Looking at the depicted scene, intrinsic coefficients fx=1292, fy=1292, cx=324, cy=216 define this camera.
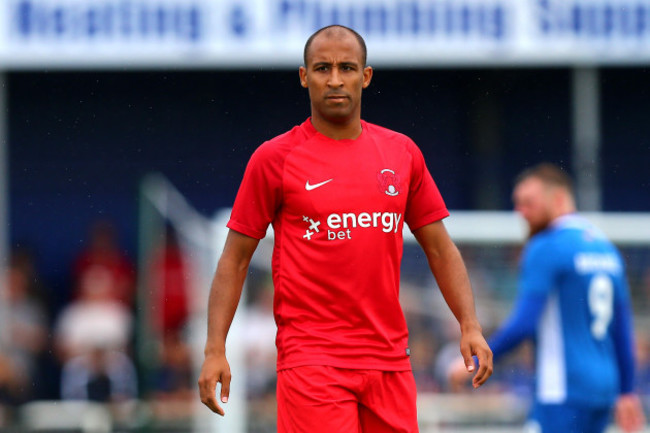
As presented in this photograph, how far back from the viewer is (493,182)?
12.8 metres

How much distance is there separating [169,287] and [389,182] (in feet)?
21.2

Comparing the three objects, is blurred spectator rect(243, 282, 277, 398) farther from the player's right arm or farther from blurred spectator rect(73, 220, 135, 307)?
the player's right arm

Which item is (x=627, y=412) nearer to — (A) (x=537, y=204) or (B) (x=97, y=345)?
(A) (x=537, y=204)

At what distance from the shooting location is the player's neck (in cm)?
457

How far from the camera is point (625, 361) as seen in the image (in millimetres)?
6602

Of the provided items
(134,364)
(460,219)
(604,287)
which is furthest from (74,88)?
(604,287)

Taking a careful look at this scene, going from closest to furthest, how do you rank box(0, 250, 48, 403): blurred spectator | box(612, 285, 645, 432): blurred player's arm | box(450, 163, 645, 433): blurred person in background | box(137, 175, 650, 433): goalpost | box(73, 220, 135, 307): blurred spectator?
1. box(450, 163, 645, 433): blurred person in background
2. box(612, 285, 645, 432): blurred player's arm
3. box(137, 175, 650, 433): goalpost
4. box(0, 250, 48, 403): blurred spectator
5. box(73, 220, 135, 307): blurred spectator

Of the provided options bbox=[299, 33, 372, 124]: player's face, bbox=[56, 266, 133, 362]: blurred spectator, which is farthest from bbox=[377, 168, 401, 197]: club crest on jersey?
bbox=[56, 266, 133, 362]: blurred spectator

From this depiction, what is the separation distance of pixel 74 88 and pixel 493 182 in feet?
14.4

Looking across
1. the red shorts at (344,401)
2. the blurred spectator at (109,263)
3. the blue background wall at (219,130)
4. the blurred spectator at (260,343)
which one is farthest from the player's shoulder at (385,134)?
the blue background wall at (219,130)

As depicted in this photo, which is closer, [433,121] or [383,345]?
[383,345]

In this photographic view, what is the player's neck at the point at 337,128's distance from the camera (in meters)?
4.57

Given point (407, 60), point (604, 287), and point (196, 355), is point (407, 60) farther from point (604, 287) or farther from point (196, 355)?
point (604, 287)

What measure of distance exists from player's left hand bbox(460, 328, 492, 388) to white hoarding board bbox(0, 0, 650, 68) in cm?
725
